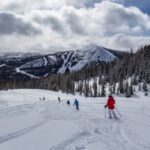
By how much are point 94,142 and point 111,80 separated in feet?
408

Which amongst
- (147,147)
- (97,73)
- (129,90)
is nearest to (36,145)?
(147,147)

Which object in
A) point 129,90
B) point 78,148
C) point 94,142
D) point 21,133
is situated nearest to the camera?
point 78,148

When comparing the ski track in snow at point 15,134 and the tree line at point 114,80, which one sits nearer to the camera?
the ski track in snow at point 15,134

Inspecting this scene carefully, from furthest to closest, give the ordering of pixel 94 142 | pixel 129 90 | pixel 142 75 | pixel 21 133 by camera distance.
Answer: pixel 142 75, pixel 129 90, pixel 21 133, pixel 94 142

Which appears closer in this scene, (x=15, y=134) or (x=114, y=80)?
(x=15, y=134)

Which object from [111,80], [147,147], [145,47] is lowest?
[147,147]

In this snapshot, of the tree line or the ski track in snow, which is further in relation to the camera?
the tree line

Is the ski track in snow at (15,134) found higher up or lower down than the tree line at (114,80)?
lower down

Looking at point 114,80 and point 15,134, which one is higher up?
point 114,80

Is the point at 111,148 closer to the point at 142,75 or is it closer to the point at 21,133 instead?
the point at 21,133

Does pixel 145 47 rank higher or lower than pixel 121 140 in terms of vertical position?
higher

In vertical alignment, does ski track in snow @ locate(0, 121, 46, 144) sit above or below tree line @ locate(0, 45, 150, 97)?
below

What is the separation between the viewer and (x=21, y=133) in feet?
58.8

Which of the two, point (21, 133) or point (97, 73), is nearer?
point (21, 133)
